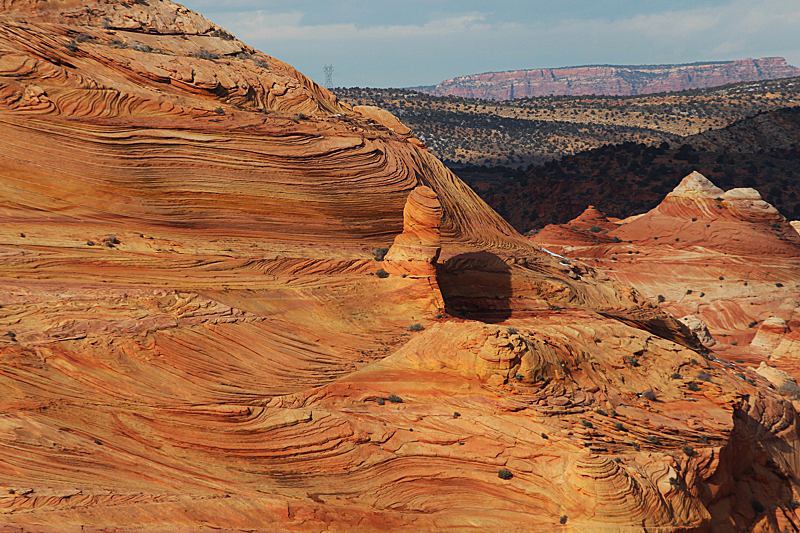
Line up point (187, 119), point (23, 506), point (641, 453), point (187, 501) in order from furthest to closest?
point (187, 119)
point (641, 453)
point (187, 501)
point (23, 506)

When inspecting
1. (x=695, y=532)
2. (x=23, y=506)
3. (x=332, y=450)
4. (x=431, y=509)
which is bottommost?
(x=695, y=532)

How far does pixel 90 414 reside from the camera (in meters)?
16.8

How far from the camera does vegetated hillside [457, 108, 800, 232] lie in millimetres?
92500

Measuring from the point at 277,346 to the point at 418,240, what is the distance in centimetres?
704

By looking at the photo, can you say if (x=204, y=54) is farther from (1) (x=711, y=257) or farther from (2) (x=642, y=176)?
(2) (x=642, y=176)

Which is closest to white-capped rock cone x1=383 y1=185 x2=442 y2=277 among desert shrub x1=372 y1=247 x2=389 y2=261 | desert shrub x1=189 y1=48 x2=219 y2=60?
desert shrub x1=372 y1=247 x2=389 y2=261

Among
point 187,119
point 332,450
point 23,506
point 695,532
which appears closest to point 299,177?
point 187,119

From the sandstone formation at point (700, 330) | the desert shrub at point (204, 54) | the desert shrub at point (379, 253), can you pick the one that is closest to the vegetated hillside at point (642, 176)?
the sandstone formation at point (700, 330)

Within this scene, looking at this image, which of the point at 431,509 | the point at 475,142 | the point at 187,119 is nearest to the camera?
the point at 431,509

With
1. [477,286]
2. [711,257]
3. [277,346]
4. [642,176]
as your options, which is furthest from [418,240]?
[642,176]

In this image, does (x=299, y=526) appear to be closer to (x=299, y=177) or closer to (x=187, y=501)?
(x=187, y=501)

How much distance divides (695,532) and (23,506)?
616 inches

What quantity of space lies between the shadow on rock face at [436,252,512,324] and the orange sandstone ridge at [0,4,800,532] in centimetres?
11

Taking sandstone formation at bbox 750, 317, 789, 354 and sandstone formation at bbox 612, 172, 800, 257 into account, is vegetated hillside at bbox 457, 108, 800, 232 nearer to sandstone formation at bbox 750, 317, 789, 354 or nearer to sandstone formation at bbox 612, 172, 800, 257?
sandstone formation at bbox 612, 172, 800, 257
